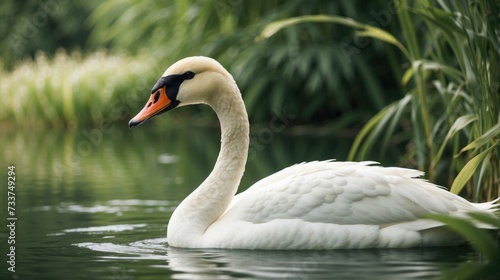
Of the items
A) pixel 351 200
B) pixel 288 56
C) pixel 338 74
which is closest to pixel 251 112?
pixel 288 56

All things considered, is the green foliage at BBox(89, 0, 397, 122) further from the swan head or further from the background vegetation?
the swan head

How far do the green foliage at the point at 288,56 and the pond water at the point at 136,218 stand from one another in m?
0.78

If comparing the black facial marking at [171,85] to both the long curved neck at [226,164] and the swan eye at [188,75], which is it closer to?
the swan eye at [188,75]

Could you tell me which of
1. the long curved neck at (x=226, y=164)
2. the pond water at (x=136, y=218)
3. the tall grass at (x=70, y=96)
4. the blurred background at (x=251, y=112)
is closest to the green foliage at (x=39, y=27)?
the blurred background at (x=251, y=112)

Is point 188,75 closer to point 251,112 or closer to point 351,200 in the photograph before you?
point 351,200

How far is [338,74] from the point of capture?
15.3 meters

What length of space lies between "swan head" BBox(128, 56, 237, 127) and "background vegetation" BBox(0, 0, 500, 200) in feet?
4.32

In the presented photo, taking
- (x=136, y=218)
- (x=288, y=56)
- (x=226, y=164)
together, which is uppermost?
(x=288, y=56)

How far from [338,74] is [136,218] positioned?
8381mm

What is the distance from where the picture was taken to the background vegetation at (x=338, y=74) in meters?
6.29

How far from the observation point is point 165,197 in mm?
8656

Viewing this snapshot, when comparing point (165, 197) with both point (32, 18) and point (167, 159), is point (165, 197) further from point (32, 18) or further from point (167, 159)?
point (32, 18)

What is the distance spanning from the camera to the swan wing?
5.61 meters

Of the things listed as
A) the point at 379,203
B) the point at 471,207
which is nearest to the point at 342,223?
the point at 379,203
